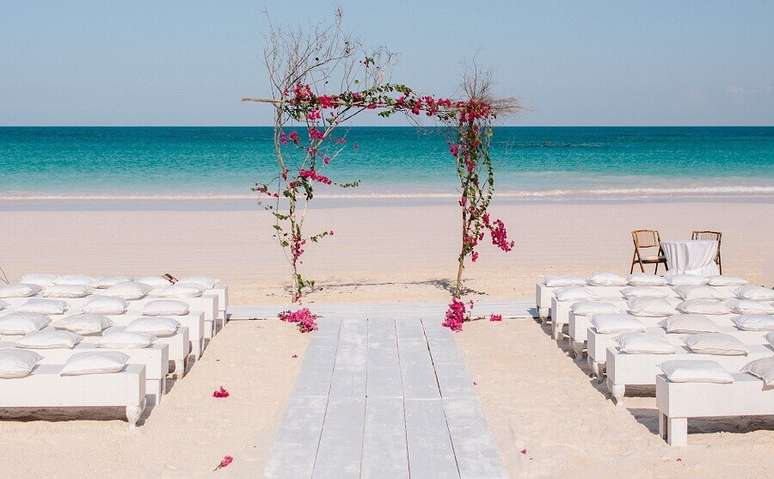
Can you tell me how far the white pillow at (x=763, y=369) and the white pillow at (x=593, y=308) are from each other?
175 centimetres

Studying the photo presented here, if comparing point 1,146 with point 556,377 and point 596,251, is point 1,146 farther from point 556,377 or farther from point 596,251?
point 556,377

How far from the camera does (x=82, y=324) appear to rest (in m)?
6.67

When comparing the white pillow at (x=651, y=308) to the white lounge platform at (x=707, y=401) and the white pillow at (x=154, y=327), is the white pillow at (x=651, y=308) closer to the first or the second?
the white lounge platform at (x=707, y=401)

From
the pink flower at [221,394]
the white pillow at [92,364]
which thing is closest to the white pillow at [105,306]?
the pink flower at [221,394]

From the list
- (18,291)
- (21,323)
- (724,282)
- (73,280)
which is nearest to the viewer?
(21,323)

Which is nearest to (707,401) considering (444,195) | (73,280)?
(73,280)

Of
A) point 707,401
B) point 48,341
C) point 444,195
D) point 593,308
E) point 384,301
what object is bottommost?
point 384,301

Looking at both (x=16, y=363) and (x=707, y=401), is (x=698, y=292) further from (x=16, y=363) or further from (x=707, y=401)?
(x=16, y=363)

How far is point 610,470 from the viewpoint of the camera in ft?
16.3

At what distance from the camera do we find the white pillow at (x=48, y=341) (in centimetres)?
613

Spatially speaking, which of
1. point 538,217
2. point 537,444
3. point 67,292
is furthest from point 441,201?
point 537,444

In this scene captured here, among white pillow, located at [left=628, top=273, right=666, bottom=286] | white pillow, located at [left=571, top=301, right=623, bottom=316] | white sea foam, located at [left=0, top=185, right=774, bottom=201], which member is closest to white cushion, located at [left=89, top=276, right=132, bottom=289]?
white pillow, located at [left=571, top=301, right=623, bottom=316]

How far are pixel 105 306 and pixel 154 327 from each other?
3.06ft

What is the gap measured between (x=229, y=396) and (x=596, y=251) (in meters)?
8.57
